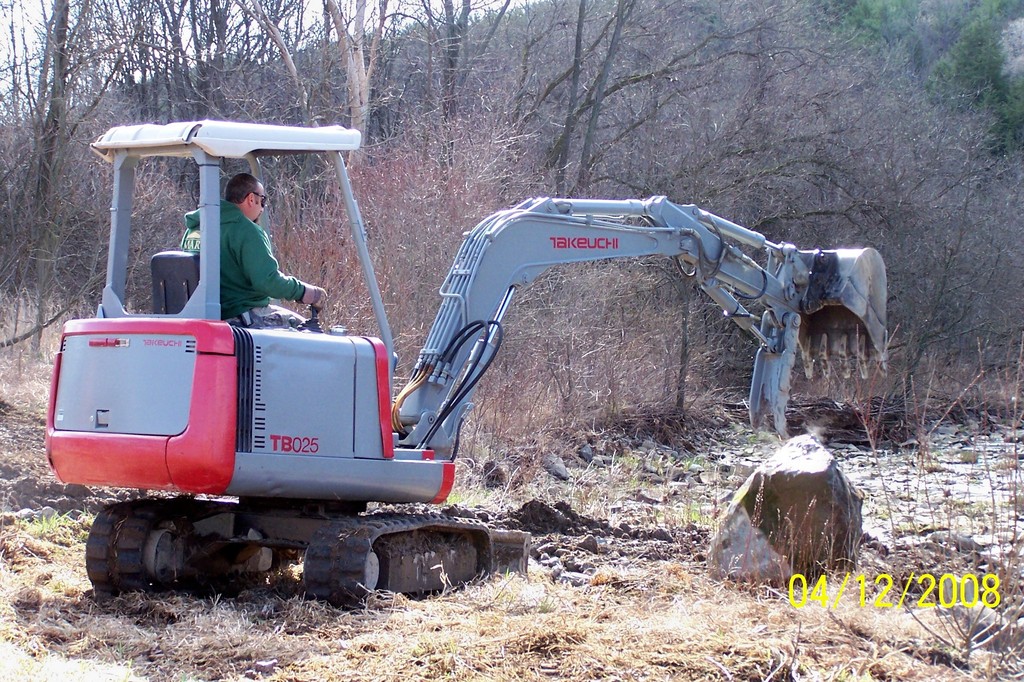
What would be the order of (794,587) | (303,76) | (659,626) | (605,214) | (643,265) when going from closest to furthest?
1. (659,626)
2. (794,587)
3. (605,214)
4. (643,265)
5. (303,76)

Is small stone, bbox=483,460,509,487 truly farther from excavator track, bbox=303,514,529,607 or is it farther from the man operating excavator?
the man operating excavator

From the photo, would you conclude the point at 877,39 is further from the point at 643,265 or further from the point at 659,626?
the point at 659,626

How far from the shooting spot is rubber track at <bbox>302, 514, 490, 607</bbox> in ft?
19.7

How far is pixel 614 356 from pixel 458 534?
9559mm

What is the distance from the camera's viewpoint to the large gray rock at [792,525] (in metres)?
6.71

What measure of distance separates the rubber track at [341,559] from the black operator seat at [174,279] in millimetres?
1363

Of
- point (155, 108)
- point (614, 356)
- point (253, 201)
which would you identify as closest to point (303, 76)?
point (155, 108)

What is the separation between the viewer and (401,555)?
6.46 metres

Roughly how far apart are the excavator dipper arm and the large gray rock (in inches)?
68.1

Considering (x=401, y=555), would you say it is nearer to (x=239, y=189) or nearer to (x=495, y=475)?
(x=239, y=189)

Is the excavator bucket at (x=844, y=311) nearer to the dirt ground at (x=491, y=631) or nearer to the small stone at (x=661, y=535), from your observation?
the small stone at (x=661, y=535)

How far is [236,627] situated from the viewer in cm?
557

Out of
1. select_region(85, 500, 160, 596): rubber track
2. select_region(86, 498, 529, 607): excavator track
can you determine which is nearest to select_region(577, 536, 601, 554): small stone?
select_region(86, 498, 529, 607): excavator track
